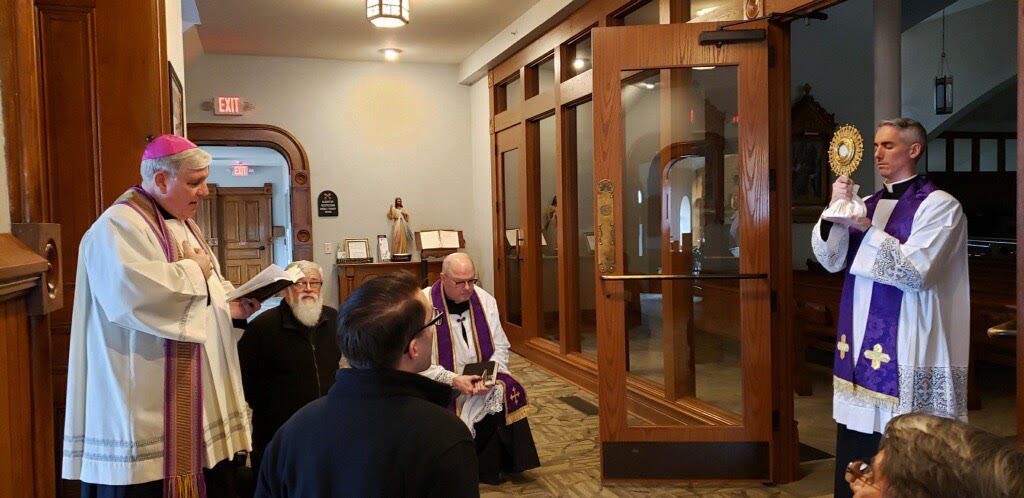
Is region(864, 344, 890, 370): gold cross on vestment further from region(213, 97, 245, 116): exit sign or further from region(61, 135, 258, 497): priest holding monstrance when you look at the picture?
region(213, 97, 245, 116): exit sign

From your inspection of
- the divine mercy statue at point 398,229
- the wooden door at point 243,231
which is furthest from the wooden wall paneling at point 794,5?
the wooden door at point 243,231

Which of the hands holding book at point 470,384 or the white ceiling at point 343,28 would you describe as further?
the white ceiling at point 343,28

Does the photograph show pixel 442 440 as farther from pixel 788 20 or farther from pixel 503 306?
pixel 503 306

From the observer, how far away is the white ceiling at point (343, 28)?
691 cm

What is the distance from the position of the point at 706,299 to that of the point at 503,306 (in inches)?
181

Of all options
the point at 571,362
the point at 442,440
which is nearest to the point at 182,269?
the point at 442,440

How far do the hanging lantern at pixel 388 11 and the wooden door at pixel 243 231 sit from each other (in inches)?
412

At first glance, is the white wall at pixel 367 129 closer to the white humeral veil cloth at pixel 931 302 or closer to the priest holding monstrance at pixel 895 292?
the priest holding monstrance at pixel 895 292

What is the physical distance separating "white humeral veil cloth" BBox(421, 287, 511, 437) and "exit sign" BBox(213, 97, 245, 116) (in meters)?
5.80

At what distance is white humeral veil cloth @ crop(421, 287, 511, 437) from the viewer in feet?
12.4

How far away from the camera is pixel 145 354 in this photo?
90.0 inches

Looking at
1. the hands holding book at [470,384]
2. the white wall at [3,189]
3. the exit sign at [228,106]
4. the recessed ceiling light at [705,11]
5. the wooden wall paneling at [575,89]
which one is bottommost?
the hands holding book at [470,384]

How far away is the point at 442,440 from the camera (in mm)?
1327

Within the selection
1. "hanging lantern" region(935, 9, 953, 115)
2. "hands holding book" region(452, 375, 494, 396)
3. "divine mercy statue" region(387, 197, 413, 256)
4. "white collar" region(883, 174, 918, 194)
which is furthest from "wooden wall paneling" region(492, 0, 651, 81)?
"hanging lantern" region(935, 9, 953, 115)
